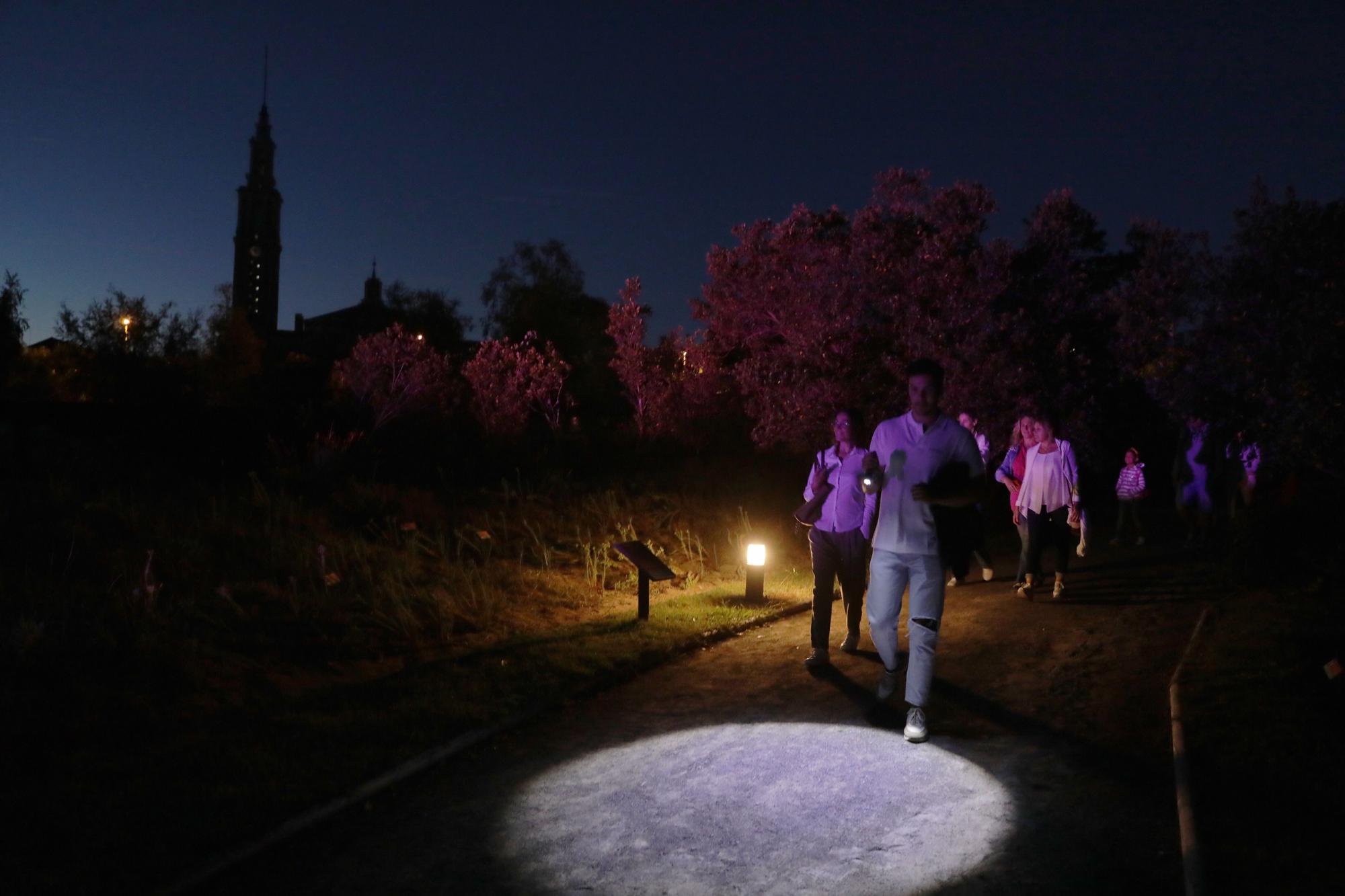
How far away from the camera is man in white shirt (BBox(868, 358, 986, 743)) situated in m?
6.52

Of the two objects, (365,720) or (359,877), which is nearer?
(359,877)

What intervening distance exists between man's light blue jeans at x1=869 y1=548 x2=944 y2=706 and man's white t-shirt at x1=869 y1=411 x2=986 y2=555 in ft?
0.29

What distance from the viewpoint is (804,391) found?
22.7 metres

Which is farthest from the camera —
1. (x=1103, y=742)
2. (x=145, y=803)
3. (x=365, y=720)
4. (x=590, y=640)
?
(x=590, y=640)

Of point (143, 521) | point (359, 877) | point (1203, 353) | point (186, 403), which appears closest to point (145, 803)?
point (359, 877)

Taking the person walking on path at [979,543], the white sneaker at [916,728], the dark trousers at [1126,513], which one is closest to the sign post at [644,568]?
the person walking on path at [979,543]

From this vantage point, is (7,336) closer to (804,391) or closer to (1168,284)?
(804,391)

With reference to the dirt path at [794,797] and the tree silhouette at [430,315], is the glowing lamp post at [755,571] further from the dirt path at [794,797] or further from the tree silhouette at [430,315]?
the tree silhouette at [430,315]

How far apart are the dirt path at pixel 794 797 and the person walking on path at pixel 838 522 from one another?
0.47 m

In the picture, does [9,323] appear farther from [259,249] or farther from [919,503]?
[259,249]

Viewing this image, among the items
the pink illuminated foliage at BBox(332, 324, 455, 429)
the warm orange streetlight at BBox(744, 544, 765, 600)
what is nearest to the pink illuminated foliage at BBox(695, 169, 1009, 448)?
the warm orange streetlight at BBox(744, 544, 765, 600)

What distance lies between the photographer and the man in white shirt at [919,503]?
652 cm

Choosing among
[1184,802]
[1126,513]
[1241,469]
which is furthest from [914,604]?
[1126,513]

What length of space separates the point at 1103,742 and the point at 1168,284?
54.2ft
